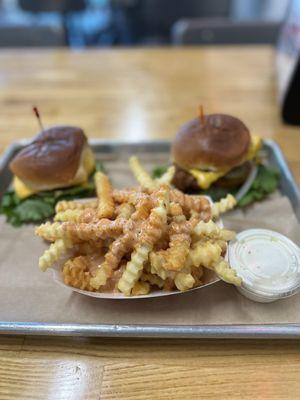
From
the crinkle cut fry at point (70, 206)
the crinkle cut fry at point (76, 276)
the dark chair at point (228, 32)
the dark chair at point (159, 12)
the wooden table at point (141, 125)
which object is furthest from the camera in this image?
the dark chair at point (159, 12)

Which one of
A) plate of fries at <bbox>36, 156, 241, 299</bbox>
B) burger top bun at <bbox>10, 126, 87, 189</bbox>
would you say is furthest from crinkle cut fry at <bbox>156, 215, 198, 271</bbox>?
burger top bun at <bbox>10, 126, 87, 189</bbox>

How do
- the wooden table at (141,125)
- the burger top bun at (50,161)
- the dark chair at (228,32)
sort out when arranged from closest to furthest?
the wooden table at (141,125), the burger top bun at (50,161), the dark chair at (228,32)

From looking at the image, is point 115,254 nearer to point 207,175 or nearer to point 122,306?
point 122,306

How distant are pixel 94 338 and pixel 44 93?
6.52 feet

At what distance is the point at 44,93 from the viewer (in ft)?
8.16

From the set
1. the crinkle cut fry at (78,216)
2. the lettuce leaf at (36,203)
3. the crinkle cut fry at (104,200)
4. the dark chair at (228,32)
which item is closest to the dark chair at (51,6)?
the dark chair at (228,32)

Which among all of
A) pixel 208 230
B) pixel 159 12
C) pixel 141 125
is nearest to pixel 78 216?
pixel 208 230

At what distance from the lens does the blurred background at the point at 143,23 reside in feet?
10.5

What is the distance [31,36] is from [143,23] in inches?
81.0

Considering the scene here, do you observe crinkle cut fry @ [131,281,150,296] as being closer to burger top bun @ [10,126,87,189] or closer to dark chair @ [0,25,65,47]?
burger top bun @ [10,126,87,189]

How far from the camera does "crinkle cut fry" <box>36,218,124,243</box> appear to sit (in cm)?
93

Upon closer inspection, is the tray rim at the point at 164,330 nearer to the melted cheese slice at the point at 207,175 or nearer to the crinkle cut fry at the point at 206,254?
the crinkle cut fry at the point at 206,254

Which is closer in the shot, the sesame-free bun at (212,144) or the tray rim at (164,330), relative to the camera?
the tray rim at (164,330)

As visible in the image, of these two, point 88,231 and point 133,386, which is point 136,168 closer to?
point 88,231
